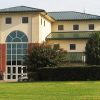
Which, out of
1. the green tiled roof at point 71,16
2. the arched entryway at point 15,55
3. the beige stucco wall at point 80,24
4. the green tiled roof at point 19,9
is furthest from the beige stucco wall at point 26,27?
the green tiled roof at point 71,16

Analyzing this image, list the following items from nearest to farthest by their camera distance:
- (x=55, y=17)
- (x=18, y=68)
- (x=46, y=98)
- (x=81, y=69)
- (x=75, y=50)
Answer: (x=46, y=98)
(x=81, y=69)
(x=18, y=68)
(x=75, y=50)
(x=55, y=17)

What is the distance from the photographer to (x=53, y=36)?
251 feet

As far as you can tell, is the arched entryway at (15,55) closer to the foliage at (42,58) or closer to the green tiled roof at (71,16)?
the foliage at (42,58)

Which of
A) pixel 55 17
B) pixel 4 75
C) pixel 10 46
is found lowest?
pixel 4 75

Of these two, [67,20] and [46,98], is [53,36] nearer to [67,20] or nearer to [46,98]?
[67,20]

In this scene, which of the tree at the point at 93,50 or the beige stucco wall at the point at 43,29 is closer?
the tree at the point at 93,50

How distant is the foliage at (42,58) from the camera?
56.9 meters

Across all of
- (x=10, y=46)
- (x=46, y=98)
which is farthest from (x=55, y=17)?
(x=46, y=98)

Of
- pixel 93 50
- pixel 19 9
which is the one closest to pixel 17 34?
pixel 19 9

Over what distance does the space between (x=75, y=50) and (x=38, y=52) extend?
17401mm

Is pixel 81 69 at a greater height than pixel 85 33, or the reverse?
pixel 85 33

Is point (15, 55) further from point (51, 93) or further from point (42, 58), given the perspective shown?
point (51, 93)

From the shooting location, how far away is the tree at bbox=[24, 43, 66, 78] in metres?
56.9

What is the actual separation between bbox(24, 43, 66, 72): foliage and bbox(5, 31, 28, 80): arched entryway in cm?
1052
